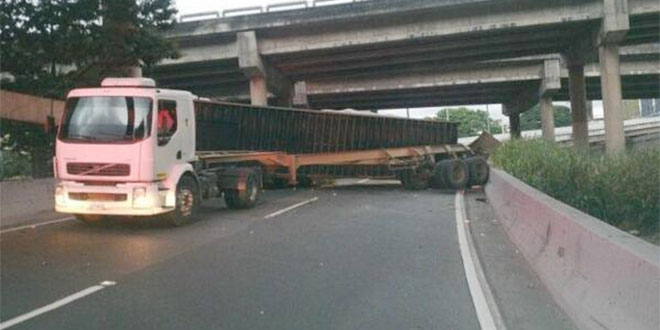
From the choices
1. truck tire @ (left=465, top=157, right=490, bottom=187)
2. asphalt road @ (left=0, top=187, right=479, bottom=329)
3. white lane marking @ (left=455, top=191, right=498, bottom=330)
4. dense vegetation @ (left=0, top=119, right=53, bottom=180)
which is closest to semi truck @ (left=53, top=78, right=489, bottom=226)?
asphalt road @ (left=0, top=187, right=479, bottom=329)

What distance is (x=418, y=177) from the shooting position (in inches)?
917

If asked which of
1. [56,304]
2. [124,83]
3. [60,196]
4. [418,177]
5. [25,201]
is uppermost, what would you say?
[124,83]

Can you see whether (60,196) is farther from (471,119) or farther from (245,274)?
(471,119)

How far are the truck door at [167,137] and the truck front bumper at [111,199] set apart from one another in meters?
0.46

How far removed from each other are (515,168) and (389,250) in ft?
21.8

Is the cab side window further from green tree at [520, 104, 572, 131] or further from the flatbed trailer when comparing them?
green tree at [520, 104, 572, 131]

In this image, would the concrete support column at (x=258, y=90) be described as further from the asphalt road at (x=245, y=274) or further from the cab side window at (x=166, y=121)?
the cab side window at (x=166, y=121)

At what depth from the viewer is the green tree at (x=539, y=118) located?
114m

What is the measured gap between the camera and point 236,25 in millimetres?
36812

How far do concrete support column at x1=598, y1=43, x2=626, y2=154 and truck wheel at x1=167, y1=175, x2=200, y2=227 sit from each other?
1076 inches

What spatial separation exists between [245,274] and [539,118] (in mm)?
112416

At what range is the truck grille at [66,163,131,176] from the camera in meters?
11.2

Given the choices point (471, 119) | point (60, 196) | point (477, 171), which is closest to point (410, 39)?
point (477, 171)

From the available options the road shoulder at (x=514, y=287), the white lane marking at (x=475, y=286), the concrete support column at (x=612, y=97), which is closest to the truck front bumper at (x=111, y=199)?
the white lane marking at (x=475, y=286)
